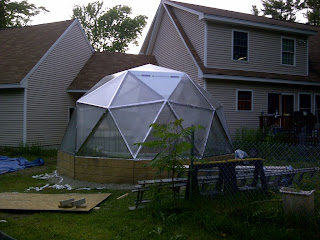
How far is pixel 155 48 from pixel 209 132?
13.7m

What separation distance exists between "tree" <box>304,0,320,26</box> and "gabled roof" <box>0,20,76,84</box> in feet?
85.3

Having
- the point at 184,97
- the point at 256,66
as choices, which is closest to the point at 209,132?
the point at 184,97

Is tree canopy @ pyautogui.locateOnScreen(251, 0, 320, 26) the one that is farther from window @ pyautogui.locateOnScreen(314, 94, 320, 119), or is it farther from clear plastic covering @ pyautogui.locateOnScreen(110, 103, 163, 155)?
clear plastic covering @ pyautogui.locateOnScreen(110, 103, 163, 155)

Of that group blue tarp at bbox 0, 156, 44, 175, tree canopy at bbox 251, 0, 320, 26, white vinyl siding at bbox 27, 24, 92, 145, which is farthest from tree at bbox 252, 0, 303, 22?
blue tarp at bbox 0, 156, 44, 175

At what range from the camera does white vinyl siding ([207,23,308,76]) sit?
17031 mm

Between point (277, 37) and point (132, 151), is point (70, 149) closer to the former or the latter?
point (132, 151)

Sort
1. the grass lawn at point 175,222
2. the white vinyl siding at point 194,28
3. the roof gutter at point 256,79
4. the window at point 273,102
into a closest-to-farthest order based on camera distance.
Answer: the grass lawn at point 175,222, the roof gutter at point 256,79, the white vinyl siding at point 194,28, the window at point 273,102

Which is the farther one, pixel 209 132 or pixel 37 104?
pixel 37 104

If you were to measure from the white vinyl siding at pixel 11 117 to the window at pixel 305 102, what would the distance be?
1426 cm

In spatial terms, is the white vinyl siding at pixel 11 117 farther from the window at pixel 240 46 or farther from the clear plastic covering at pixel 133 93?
the window at pixel 240 46

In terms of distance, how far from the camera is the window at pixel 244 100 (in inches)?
685

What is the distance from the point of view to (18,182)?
10430 mm

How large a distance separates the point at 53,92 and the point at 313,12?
97.3 ft

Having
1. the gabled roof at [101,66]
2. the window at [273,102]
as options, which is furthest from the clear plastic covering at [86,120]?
the window at [273,102]
